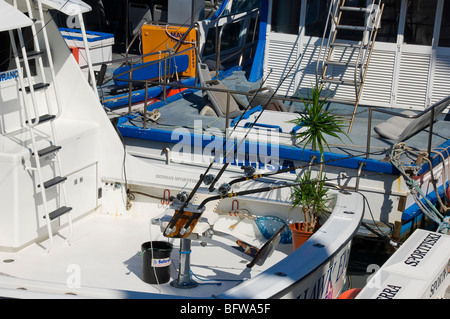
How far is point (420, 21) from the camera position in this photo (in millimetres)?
9078

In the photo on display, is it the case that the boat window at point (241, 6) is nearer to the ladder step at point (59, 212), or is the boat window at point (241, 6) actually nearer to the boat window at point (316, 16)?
the boat window at point (316, 16)

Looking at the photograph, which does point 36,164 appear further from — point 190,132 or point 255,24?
point 255,24

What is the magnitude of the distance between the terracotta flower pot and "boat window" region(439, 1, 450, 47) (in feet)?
14.4

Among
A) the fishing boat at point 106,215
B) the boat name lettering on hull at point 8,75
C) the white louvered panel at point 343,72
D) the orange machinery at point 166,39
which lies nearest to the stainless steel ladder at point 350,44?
the white louvered panel at point 343,72

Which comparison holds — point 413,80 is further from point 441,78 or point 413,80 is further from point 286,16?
point 286,16

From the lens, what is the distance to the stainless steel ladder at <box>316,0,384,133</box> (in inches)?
345

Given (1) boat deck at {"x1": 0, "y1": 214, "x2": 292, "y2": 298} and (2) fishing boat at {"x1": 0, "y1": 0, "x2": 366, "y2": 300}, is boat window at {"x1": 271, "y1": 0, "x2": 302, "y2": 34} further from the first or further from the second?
(1) boat deck at {"x1": 0, "y1": 214, "x2": 292, "y2": 298}

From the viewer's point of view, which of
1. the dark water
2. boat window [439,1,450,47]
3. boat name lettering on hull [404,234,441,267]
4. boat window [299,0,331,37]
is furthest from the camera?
boat window [299,0,331,37]

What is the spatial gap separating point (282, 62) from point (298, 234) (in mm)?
4558

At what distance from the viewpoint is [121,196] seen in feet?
20.6

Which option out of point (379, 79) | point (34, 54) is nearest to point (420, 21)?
point (379, 79)

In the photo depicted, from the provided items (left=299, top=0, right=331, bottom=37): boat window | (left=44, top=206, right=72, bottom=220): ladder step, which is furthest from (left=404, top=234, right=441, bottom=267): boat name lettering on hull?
(left=299, top=0, right=331, bottom=37): boat window
